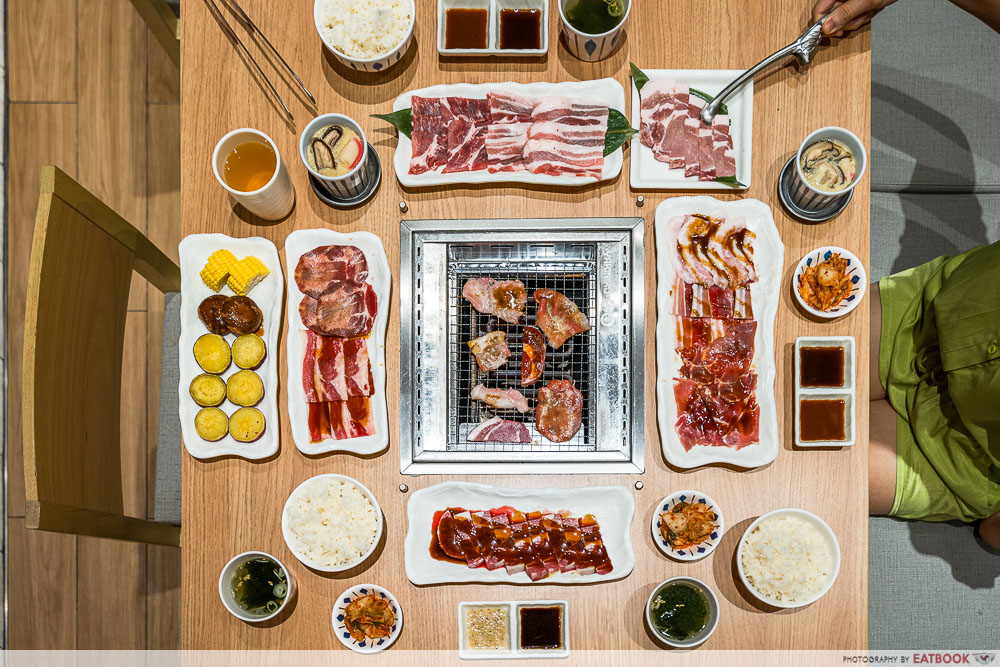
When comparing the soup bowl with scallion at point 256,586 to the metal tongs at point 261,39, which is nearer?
the soup bowl with scallion at point 256,586

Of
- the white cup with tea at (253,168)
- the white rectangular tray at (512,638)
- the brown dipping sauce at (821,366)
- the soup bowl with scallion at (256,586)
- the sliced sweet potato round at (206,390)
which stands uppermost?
the white cup with tea at (253,168)

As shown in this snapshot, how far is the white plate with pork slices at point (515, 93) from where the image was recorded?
71.0 inches

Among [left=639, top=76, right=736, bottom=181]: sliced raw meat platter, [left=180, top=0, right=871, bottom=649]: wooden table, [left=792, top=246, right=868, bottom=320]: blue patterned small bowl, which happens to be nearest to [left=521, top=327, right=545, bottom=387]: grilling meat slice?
[left=180, top=0, right=871, bottom=649]: wooden table

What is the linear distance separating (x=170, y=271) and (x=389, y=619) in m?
1.37

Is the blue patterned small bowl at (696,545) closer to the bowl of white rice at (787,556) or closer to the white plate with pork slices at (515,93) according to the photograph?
the bowl of white rice at (787,556)

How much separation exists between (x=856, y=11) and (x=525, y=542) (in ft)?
5.83

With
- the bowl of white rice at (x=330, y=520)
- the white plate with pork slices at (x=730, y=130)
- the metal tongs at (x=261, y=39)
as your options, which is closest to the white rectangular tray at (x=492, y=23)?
the white plate with pork slices at (x=730, y=130)

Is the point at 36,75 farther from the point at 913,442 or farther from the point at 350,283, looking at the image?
the point at 913,442

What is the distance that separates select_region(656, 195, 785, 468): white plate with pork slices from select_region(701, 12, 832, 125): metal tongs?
0.26 meters

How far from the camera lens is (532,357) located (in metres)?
1.85

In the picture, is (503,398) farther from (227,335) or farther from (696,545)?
(227,335)

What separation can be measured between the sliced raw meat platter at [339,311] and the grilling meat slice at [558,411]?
0.56 m

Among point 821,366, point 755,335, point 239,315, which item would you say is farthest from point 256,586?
point 821,366

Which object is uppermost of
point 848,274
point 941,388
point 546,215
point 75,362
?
point 546,215
